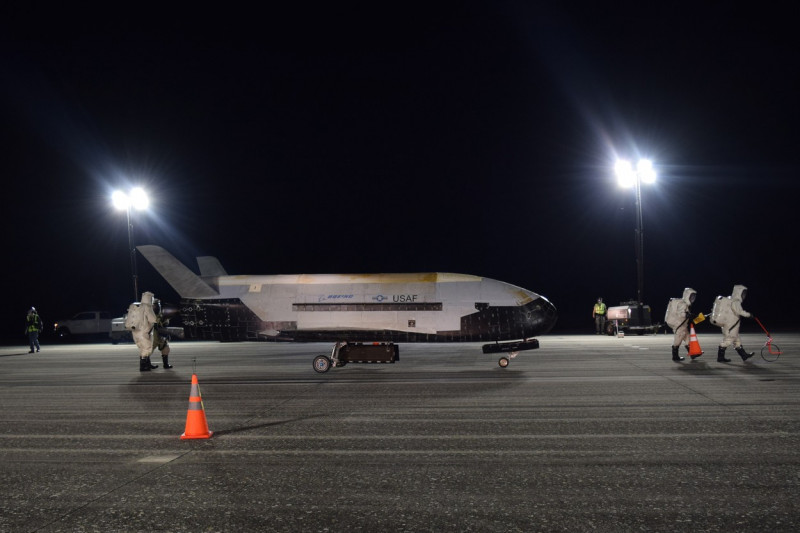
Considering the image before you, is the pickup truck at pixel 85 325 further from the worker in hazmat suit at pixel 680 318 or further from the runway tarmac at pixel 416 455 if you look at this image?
the worker in hazmat suit at pixel 680 318

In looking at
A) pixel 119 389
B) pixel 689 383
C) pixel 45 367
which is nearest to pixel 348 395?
pixel 119 389

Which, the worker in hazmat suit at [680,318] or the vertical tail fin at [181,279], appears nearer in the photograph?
the worker in hazmat suit at [680,318]

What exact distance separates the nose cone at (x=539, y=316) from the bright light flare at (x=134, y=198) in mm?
24332

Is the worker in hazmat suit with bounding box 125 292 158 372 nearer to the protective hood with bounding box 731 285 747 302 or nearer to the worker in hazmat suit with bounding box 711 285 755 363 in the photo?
the worker in hazmat suit with bounding box 711 285 755 363

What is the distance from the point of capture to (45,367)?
20.7 meters

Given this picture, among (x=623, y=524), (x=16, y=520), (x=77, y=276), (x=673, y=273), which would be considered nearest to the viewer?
(x=623, y=524)

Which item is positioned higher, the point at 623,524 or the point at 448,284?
the point at 448,284

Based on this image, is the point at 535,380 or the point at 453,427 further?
the point at 535,380

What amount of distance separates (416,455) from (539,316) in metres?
11.3

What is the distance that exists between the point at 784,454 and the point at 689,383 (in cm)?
634

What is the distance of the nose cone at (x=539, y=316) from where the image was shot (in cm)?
1809

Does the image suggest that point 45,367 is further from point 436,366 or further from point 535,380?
point 535,380

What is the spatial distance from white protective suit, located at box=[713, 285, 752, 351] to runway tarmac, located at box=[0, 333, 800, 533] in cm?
183

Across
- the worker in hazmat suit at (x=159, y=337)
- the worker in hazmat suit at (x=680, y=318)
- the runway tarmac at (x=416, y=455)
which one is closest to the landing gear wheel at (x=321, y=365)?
the runway tarmac at (x=416, y=455)
